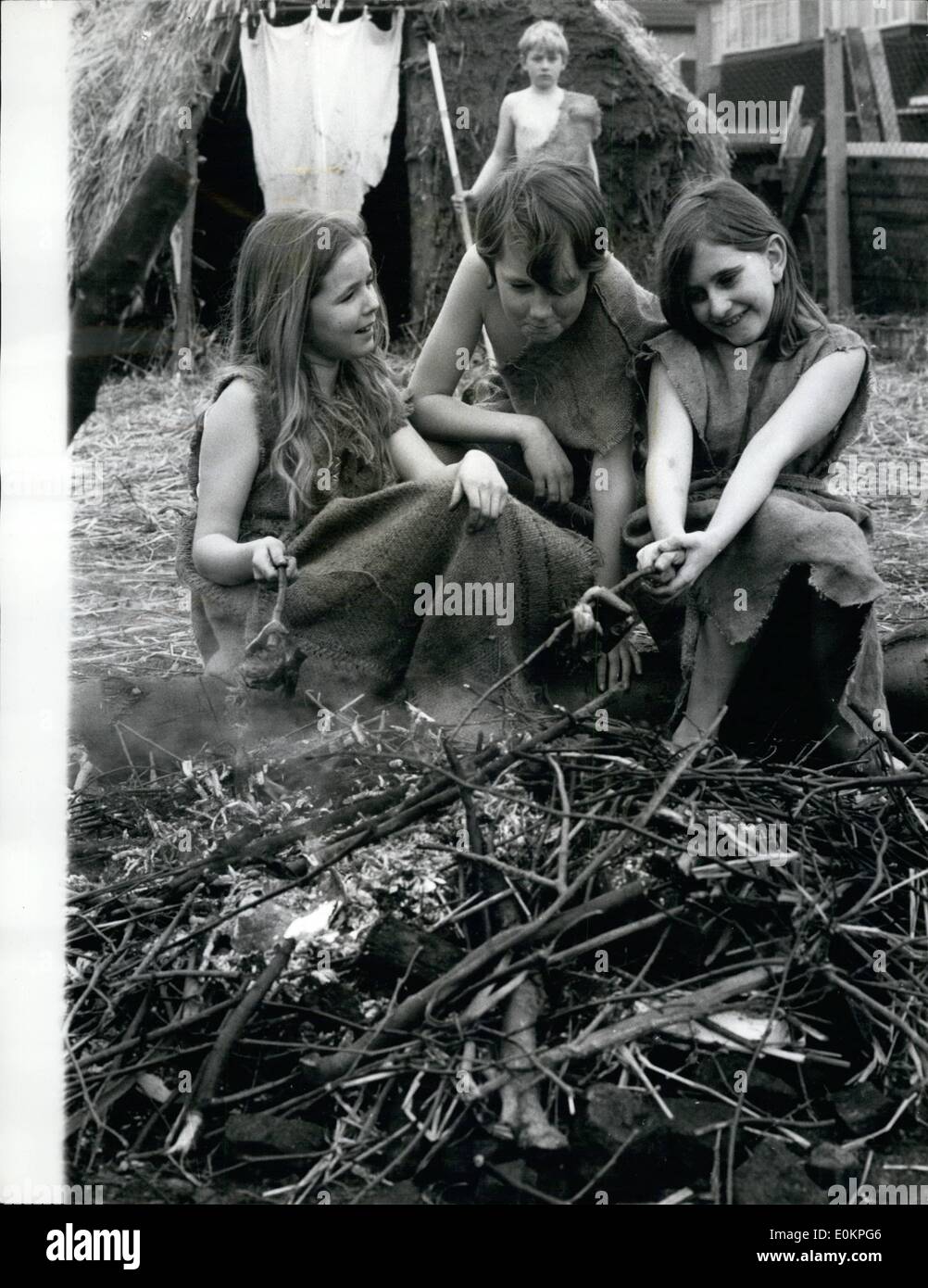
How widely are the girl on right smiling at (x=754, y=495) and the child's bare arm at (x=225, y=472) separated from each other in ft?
2.30

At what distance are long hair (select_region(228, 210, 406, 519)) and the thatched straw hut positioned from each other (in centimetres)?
490

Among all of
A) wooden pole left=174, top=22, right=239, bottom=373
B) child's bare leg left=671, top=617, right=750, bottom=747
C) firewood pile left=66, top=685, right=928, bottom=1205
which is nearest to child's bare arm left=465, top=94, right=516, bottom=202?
wooden pole left=174, top=22, right=239, bottom=373

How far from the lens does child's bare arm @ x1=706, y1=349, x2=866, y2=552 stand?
2.39m

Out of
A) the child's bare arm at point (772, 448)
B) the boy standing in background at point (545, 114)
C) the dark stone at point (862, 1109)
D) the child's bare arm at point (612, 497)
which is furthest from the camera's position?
the boy standing in background at point (545, 114)

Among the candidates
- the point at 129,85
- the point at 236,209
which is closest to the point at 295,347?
the point at 129,85

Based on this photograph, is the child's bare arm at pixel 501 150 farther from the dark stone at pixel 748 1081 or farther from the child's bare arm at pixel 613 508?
the dark stone at pixel 748 1081

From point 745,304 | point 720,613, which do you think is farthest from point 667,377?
point 720,613

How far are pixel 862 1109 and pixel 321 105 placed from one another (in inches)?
270

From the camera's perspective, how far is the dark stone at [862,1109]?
1.68 meters

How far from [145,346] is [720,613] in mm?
6173

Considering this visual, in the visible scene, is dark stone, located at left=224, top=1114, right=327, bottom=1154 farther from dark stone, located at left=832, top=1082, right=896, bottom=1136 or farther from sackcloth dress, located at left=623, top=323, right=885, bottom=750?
sackcloth dress, located at left=623, top=323, right=885, bottom=750

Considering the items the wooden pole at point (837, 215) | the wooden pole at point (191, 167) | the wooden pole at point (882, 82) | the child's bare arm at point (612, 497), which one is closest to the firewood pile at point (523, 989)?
the child's bare arm at point (612, 497)

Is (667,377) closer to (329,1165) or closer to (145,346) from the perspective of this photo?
(329,1165)

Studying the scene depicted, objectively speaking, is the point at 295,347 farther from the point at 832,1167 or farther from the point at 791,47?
the point at 791,47
